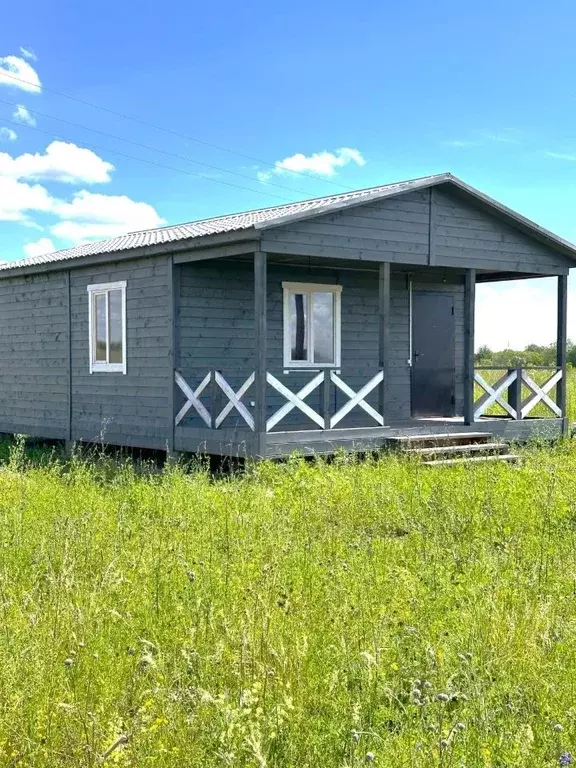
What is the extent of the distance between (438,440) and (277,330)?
300cm

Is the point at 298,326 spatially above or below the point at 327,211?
below

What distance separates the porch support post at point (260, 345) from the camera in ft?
34.8

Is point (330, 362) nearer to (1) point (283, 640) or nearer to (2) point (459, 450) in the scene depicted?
(2) point (459, 450)

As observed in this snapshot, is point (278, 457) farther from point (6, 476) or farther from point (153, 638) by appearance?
point (153, 638)

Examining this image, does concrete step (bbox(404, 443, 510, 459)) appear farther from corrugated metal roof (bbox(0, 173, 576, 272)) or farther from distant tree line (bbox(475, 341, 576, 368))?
distant tree line (bbox(475, 341, 576, 368))

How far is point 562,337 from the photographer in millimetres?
14438

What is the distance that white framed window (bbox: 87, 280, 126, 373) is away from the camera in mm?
13594

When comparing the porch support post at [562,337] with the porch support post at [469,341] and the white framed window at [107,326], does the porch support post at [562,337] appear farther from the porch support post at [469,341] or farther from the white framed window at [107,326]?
the white framed window at [107,326]

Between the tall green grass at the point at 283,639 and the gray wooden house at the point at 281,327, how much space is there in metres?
4.43

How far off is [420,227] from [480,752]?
998 centimetres

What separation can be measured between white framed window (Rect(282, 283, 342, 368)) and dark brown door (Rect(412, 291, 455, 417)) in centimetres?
183

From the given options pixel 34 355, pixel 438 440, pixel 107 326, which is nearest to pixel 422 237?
pixel 438 440

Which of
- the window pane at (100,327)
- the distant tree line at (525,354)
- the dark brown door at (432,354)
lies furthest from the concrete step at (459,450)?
the distant tree line at (525,354)

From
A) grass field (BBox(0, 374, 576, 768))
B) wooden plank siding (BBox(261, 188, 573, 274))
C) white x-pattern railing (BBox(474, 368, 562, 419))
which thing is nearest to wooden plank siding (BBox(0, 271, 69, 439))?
wooden plank siding (BBox(261, 188, 573, 274))
